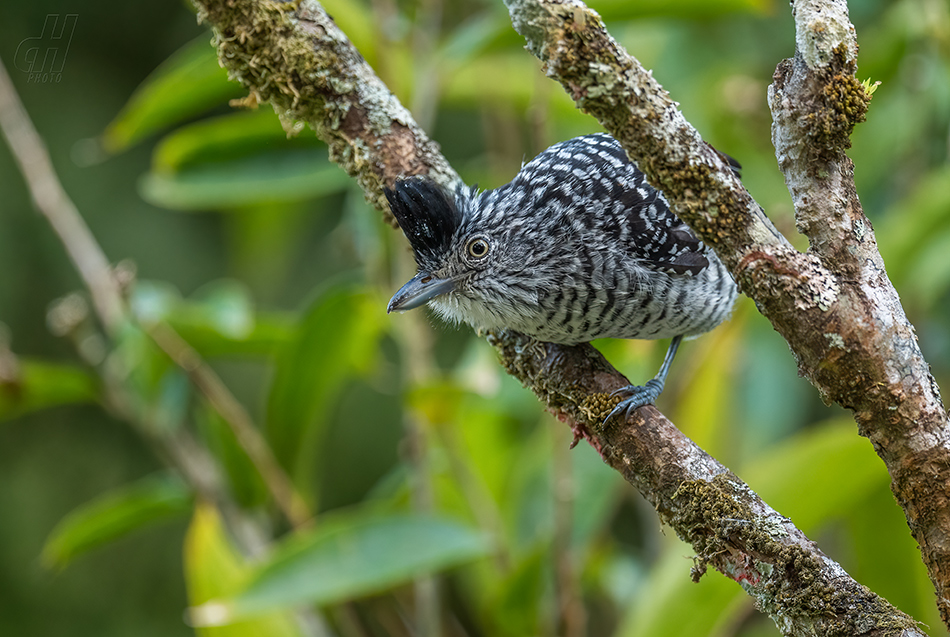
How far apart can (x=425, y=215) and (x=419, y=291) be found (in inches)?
4.6

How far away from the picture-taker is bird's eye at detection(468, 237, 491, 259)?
1253 millimetres

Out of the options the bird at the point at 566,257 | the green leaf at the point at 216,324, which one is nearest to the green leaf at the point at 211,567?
the green leaf at the point at 216,324

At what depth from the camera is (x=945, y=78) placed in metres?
2.41

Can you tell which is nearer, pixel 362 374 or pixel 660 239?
pixel 660 239

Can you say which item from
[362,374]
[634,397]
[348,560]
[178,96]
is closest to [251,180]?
[178,96]

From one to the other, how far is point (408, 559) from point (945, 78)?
6.83 ft

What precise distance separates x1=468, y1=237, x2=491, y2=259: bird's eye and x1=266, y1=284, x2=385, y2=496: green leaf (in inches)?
20.3

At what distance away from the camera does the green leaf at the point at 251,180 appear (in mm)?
1777

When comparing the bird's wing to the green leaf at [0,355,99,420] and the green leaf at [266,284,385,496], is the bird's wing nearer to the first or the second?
the green leaf at [266,284,385,496]

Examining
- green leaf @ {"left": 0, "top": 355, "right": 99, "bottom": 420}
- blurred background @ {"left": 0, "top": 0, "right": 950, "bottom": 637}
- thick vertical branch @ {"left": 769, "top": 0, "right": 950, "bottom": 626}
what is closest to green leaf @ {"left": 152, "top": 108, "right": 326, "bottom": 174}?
blurred background @ {"left": 0, "top": 0, "right": 950, "bottom": 637}

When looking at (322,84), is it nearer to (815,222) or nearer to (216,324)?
(815,222)

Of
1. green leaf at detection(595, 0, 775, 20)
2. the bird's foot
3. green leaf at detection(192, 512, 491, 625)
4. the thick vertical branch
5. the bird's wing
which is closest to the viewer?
the thick vertical branch

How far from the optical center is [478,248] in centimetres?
126

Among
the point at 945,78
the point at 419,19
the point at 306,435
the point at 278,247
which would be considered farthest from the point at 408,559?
the point at 945,78
